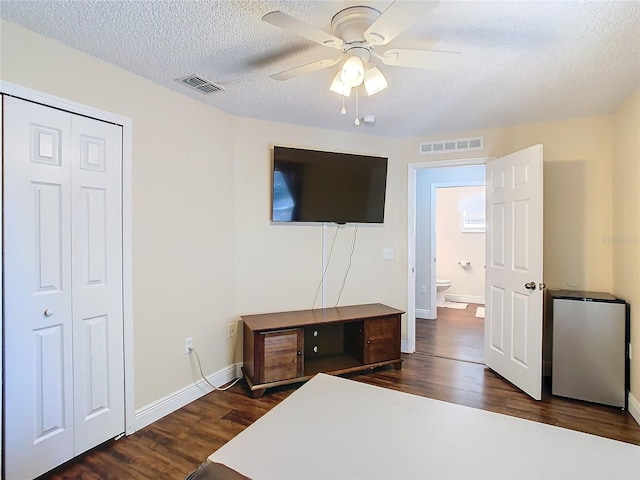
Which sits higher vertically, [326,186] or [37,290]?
[326,186]

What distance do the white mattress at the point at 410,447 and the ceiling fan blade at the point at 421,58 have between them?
1501 mm

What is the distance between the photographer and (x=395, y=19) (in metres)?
1.39

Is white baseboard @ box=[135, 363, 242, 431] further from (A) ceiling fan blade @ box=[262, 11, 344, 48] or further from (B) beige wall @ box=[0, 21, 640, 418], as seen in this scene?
(A) ceiling fan blade @ box=[262, 11, 344, 48]

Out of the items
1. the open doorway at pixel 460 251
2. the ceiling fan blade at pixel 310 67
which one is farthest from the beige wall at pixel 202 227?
the open doorway at pixel 460 251

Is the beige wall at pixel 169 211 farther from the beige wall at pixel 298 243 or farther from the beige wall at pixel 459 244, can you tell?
the beige wall at pixel 459 244

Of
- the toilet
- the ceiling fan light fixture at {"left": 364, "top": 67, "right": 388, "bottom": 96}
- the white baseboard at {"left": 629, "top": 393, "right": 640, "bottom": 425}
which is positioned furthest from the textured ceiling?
the toilet

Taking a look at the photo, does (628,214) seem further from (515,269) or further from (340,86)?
(340,86)

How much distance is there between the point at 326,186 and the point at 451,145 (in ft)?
4.57

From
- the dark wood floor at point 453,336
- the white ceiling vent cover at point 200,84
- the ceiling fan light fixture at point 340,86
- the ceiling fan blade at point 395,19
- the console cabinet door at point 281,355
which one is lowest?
the dark wood floor at point 453,336

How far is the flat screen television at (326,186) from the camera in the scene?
3279 millimetres

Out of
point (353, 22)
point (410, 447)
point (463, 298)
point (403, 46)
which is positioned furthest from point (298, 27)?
point (463, 298)

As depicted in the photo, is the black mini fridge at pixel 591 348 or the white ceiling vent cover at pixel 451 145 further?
the white ceiling vent cover at pixel 451 145

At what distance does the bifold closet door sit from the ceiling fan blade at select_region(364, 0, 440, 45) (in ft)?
5.59

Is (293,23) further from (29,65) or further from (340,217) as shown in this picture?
(340,217)
